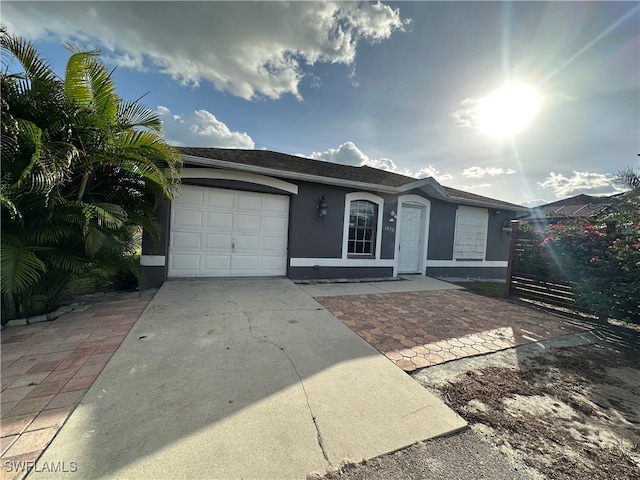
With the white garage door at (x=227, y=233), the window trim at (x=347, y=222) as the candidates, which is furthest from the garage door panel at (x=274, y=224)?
the window trim at (x=347, y=222)

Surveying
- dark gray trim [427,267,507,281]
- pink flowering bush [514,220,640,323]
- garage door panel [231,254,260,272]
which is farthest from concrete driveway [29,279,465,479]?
dark gray trim [427,267,507,281]

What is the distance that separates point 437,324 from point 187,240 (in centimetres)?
578

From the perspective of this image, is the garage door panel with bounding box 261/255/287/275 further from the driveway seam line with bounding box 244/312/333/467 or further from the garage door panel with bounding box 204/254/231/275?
the driveway seam line with bounding box 244/312/333/467

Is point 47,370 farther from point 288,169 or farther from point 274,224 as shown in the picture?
point 288,169

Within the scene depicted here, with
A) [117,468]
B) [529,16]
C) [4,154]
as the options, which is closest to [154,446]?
[117,468]

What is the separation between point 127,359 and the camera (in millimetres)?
2559

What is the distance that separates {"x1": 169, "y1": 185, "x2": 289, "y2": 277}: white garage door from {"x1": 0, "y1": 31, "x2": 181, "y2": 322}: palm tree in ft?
6.16

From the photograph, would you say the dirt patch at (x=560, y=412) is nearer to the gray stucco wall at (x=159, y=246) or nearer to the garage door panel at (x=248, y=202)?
the garage door panel at (x=248, y=202)

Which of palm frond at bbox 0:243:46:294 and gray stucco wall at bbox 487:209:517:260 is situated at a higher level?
gray stucco wall at bbox 487:209:517:260

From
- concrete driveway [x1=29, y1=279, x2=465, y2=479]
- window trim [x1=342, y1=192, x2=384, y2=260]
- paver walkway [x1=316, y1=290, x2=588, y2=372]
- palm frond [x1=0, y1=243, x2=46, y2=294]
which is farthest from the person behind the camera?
window trim [x1=342, y1=192, x2=384, y2=260]

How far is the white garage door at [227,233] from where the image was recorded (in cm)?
595

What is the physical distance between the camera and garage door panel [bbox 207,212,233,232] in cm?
617

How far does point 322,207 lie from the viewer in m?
6.94

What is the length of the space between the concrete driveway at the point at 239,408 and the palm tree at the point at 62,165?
146 centimetres
